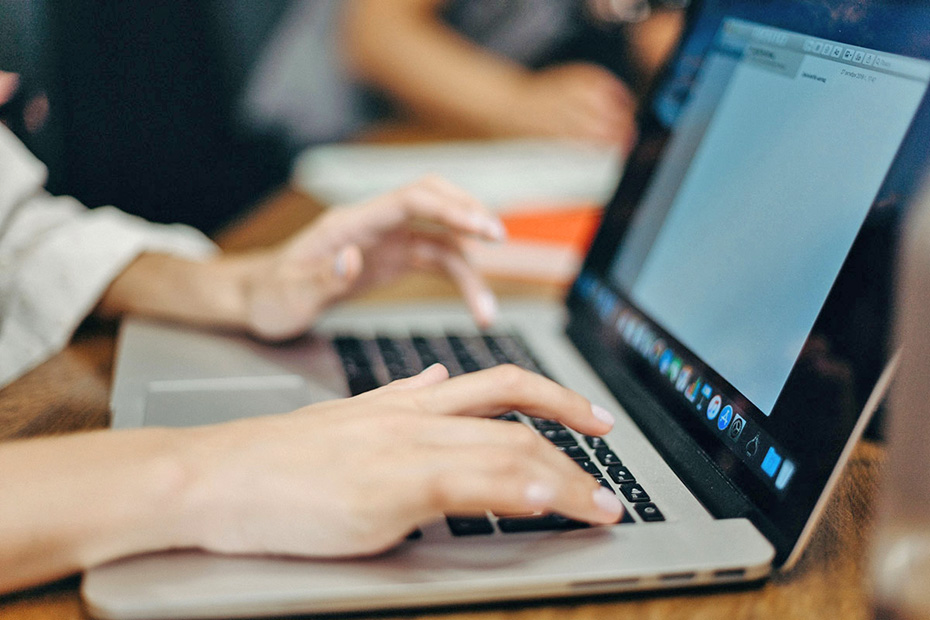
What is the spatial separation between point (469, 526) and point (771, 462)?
5.7 inches

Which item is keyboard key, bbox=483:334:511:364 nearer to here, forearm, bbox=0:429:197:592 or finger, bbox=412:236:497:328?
finger, bbox=412:236:497:328

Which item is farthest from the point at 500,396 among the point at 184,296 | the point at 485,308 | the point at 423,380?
the point at 184,296

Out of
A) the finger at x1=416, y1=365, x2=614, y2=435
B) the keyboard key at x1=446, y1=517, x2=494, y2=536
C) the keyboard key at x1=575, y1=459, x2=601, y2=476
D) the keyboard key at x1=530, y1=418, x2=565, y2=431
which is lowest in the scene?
the keyboard key at x1=446, y1=517, x2=494, y2=536

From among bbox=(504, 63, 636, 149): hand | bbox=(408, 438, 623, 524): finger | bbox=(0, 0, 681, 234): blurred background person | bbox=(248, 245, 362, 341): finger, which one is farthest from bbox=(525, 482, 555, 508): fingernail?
bbox=(504, 63, 636, 149): hand

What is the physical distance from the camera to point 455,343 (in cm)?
61

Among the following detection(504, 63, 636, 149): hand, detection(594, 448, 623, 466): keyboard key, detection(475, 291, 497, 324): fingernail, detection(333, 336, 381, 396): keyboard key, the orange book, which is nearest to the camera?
detection(594, 448, 623, 466): keyboard key

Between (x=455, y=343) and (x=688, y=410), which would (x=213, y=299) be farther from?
(x=688, y=410)

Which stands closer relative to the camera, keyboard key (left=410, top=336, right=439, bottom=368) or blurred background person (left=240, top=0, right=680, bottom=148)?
keyboard key (left=410, top=336, right=439, bottom=368)

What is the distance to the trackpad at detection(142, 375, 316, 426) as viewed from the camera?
48 cm

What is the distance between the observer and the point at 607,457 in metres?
0.42

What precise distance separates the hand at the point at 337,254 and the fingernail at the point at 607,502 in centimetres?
27

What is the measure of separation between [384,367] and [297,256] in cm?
12

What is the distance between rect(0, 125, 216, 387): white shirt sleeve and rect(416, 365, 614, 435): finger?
341 mm

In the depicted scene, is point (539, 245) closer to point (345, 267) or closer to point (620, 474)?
point (345, 267)
